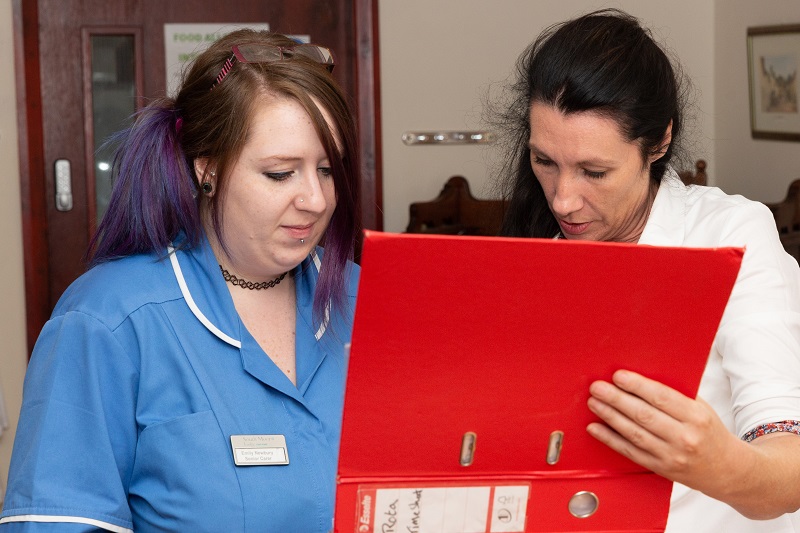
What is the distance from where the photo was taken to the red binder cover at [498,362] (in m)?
0.91

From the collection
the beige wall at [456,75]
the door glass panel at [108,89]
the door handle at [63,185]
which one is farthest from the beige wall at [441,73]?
the door handle at [63,185]

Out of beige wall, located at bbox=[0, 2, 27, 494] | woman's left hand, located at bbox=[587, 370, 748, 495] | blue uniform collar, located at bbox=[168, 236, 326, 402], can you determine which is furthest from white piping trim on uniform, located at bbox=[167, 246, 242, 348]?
beige wall, located at bbox=[0, 2, 27, 494]

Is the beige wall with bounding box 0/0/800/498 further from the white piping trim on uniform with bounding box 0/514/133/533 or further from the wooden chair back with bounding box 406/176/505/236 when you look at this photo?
the white piping trim on uniform with bounding box 0/514/133/533

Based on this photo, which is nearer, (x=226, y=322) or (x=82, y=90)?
(x=226, y=322)

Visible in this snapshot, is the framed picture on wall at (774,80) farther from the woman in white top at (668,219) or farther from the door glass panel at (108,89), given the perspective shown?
the door glass panel at (108,89)

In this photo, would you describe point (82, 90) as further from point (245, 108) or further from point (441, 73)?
point (245, 108)

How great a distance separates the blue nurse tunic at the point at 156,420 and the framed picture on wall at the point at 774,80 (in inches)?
105

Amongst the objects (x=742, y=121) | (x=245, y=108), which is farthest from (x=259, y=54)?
(x=742, y=121)

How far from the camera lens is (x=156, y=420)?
1392 millimetres

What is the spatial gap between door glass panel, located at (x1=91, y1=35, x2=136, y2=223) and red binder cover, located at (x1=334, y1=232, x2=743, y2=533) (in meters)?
3.24

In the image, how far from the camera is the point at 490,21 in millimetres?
4105

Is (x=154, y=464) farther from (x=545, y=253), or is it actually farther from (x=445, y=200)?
(x=445, y=200)

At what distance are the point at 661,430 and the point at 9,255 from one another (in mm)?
3431

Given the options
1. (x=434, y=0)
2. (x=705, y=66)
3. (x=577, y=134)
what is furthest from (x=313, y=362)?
(x=705, y=66)
